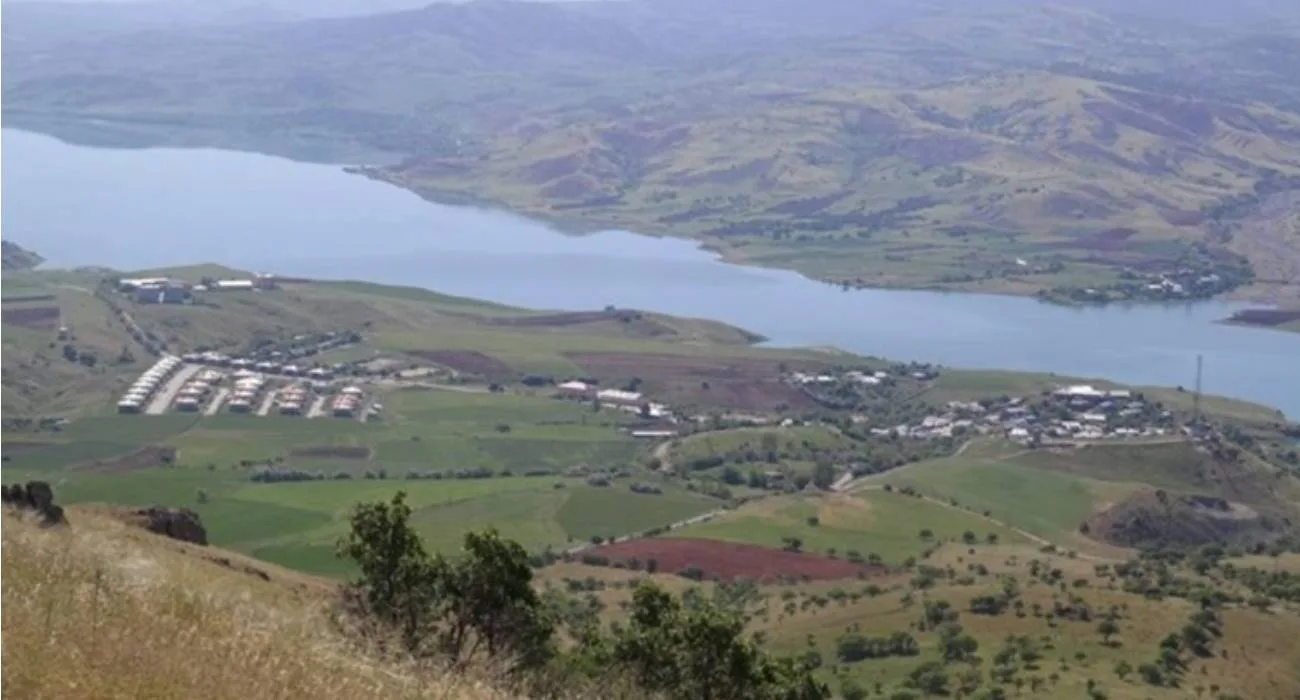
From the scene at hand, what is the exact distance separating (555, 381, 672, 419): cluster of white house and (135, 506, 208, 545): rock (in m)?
25.8

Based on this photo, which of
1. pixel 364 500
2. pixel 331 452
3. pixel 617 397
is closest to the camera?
pixel 364 500

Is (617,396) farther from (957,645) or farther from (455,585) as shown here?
(455,585)

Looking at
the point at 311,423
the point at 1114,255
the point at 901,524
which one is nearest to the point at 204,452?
the point at 311,423

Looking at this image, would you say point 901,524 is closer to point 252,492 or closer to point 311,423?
point 252,492

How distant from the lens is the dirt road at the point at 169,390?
37.5 m

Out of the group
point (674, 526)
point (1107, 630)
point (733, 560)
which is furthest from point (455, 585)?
point (674, 526)

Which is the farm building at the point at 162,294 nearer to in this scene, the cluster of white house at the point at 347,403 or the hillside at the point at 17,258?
the hillside at the point at 17,258

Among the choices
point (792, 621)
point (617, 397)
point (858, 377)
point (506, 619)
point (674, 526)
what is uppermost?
point (506, 619)

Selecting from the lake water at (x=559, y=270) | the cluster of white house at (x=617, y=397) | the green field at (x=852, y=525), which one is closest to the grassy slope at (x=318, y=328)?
the cluster of white house at (x=617, y=397)

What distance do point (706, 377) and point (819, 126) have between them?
58905 millimetres

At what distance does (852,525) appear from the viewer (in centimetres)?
2973

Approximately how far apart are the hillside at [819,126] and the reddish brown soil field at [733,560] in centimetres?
3946

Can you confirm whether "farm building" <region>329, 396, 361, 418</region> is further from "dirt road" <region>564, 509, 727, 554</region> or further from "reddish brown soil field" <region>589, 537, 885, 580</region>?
"reddish brown soil field" <region>589, 537, 885, 580</region>

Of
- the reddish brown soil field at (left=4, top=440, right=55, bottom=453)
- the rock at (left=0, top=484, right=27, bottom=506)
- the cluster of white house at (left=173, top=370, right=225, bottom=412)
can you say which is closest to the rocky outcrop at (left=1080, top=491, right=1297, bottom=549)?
the cluster of white house at (left=173, top=370, right=225, bottom=412)
